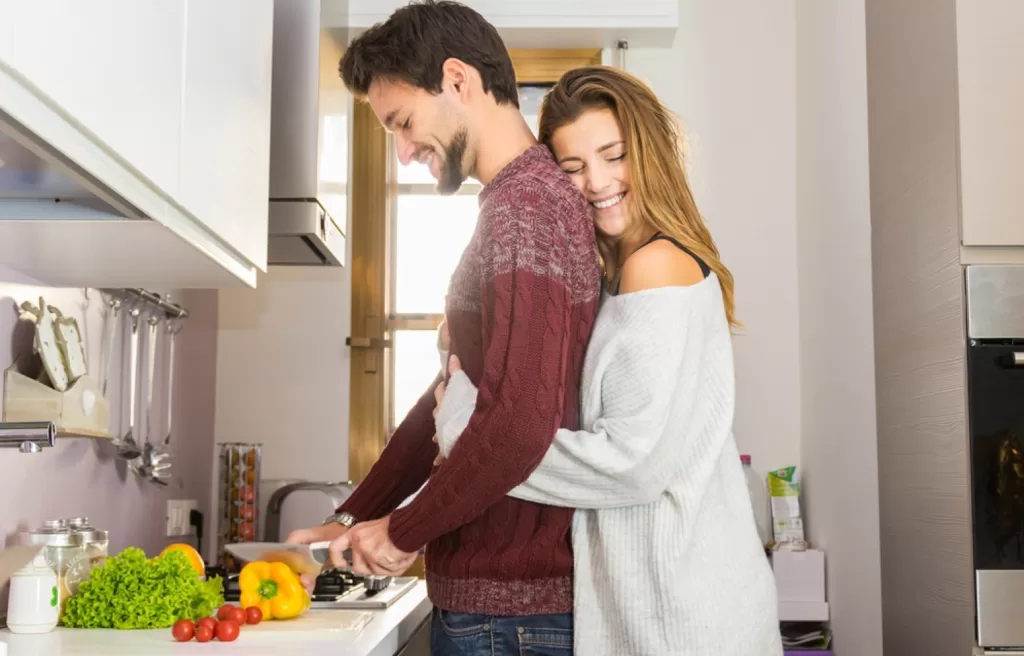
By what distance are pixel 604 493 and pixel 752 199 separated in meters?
2.05

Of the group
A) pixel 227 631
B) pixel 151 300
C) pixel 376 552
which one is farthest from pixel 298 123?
pixel 376 552

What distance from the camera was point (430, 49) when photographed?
57.4 inches

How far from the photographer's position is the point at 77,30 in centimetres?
109

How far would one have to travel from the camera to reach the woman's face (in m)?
1.54

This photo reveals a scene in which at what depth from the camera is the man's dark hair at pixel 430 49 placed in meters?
1.46

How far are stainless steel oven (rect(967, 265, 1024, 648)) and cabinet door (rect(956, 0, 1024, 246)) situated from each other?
0.08 metres

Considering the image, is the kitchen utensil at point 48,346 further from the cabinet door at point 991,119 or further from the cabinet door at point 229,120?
the cabinet door at point 991,119

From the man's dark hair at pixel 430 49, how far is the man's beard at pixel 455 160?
7cm

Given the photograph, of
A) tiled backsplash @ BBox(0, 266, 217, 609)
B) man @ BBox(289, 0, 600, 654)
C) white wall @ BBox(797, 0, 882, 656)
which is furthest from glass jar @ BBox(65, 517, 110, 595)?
white wall @ BBox(797, 0, 882, 656)

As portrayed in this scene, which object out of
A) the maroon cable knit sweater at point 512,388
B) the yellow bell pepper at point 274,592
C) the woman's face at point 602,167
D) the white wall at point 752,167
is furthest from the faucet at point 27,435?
the white wall at point 752,167

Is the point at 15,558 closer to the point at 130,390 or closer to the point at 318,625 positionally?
the point at 318,625

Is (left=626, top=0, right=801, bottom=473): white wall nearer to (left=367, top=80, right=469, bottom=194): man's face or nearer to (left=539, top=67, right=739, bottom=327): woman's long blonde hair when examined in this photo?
(left=539, top=67, right=739, bottom=327): woman's long blonde hair

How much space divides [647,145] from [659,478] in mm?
470

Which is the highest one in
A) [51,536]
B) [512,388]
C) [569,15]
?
[569,15]
